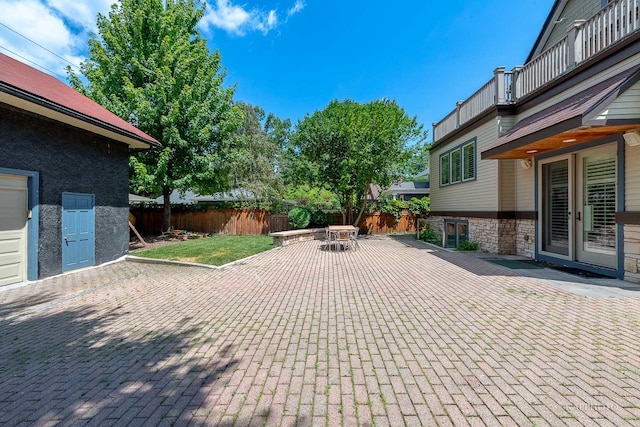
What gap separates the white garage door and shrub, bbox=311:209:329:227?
13.2 metres

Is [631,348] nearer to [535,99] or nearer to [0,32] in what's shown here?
[535,99]

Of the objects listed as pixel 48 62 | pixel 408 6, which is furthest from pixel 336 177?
pixel 48 62

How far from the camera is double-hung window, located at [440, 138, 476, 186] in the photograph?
35.5 ft

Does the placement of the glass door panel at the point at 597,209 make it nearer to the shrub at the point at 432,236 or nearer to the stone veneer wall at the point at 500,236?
the stone veneer wall at the point at 500,236

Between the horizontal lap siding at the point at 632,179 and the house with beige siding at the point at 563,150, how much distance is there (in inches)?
0.8

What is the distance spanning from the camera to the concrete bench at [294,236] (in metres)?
12.7

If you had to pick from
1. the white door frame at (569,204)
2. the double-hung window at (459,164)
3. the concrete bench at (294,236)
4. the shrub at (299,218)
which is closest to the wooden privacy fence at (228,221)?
the shrub at (299,218)

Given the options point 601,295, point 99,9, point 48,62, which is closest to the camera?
point 601,295

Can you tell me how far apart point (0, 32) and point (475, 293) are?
1646cm

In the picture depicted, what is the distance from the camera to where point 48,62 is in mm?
13188

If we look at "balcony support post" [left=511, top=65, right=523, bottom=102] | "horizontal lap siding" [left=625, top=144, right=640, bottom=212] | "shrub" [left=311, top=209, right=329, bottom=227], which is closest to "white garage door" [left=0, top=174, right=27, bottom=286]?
"shrub" [left=311, top=209, right=329, bottom=227]

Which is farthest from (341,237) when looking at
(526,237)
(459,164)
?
(526,237)

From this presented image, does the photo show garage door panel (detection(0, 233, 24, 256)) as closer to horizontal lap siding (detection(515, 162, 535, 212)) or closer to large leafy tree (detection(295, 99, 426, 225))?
large leafy tree (detection(295, 99, 426, 225))

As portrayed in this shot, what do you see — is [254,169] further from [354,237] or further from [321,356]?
[321,356]
